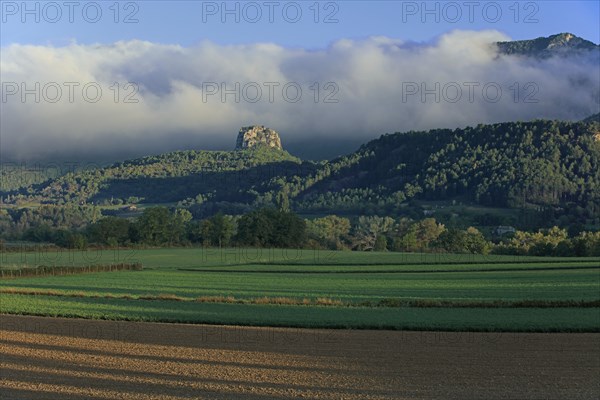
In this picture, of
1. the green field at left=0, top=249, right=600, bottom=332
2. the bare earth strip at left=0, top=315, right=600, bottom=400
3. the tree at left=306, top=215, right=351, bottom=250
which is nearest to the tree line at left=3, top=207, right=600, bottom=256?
the tree at left=306, top=215, right=351, bottom=250

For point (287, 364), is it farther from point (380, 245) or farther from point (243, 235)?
point (380, 245)

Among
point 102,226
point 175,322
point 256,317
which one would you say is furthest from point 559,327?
point 102,226

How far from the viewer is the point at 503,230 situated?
16275 centimetres

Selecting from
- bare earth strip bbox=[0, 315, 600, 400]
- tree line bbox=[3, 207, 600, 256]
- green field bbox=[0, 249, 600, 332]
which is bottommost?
green field bbox=[0, 249, 600, 332]

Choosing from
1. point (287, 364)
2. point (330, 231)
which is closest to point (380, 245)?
point (330, 231)

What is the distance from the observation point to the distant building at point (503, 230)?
15816 centimetres

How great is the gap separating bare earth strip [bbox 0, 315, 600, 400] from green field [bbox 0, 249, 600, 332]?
396cm

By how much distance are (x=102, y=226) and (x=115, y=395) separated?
114m

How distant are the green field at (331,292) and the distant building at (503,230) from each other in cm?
6963

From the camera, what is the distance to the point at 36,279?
6819 cm

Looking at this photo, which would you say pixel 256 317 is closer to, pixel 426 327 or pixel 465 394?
pixel 426 327

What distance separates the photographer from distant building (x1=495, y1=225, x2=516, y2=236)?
158163 mm

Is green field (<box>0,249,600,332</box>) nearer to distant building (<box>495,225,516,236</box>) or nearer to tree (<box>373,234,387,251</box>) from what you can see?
tree (<box>373,234,387,251</box>)

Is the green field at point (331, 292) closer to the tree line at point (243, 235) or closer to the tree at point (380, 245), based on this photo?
the tree line at point (243, 235)
